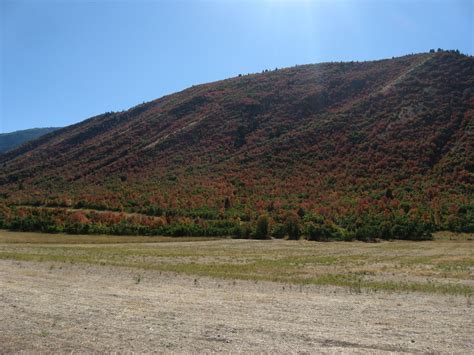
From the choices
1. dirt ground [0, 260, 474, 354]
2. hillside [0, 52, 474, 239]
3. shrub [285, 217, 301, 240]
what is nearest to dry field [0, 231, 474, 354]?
dirt ground [0, 260, 474, 354]

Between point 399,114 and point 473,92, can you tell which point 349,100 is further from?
point 473,92

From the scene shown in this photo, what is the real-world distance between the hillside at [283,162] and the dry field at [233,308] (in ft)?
82.6

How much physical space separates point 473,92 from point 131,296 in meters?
84.6

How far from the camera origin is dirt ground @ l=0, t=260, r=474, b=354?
8.30m

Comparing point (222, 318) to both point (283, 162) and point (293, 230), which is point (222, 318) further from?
point (283, 162)

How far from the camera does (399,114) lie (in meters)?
77.8

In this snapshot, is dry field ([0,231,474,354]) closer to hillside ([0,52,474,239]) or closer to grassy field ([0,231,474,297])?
grassy field ([0,231,474,297])

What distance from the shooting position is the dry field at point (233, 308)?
845 cm

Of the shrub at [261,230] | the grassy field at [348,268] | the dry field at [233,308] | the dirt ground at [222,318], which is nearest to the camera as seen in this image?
the dirt ground at [222,318]

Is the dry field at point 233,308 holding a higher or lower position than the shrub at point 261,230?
higher

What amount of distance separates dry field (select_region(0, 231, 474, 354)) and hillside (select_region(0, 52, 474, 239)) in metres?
25.2

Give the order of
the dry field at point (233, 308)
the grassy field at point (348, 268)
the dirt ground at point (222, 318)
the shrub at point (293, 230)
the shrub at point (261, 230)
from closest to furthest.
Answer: the dirt ground at point (222, 318) < the dry field at point (233, 308) < the grassy field at point (348, 268) < the shrub at point (293, 230) < the shrub at point (261, 230)

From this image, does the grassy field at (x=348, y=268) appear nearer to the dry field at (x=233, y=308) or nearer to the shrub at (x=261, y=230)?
the dry field at (x=233, y=308)

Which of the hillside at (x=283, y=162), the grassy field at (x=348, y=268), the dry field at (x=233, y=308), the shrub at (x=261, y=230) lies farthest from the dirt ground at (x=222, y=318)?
the hillside at (x=283, y=162)
